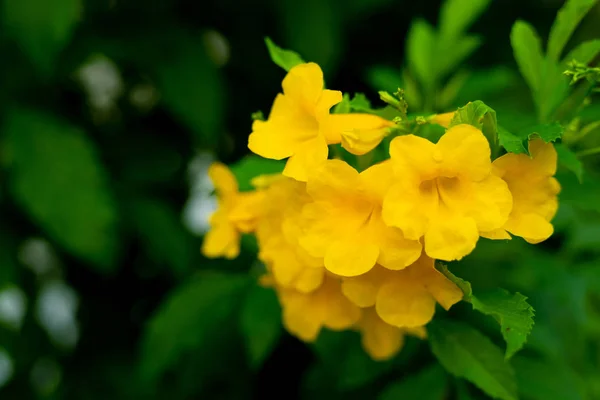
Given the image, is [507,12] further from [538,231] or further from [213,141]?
[538,231]

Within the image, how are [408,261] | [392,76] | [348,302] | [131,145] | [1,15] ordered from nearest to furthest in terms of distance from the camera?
[408,261]
[348,302]
[392,76]
[1,15]
[131,145]

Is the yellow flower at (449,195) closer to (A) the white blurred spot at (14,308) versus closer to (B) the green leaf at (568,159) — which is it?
(B) the green leaf at (568,159)

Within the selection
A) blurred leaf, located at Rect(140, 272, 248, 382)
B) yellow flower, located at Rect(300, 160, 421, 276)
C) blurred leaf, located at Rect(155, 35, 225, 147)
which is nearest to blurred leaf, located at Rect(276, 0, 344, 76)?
blurred leaf, located at Rect(155, 35, 225, 147)

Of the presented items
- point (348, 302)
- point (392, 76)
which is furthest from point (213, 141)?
point (348, 302)

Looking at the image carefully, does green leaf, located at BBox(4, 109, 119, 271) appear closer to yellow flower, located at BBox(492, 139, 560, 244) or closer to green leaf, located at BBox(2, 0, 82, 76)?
green leaf, located at BBox(2, 0, 82, 76)

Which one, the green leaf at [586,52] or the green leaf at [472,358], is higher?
the green leaf at [586,52]

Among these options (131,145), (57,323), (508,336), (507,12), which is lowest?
(57,323)

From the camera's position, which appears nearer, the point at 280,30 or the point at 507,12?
the point at 280,30

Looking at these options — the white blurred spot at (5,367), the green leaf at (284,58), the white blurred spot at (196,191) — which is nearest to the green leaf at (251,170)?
the green leaf at (284,58)
